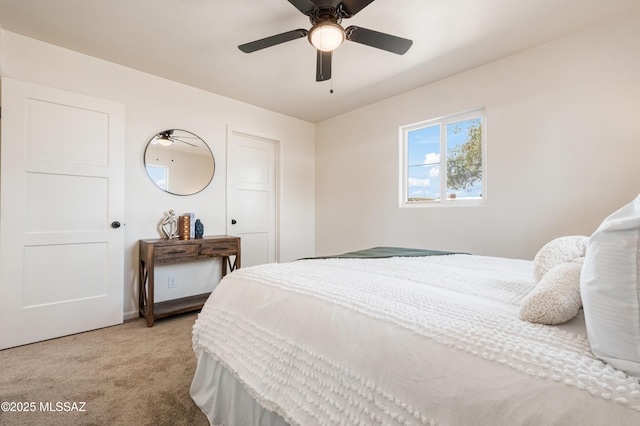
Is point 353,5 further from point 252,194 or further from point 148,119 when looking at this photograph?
point 252,194

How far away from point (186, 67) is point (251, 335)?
9.33 feet

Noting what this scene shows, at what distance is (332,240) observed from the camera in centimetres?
424

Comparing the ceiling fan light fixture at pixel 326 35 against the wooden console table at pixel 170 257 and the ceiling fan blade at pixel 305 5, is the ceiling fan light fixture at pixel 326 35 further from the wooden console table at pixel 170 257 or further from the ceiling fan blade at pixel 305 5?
the wooden console table at pixel 170 257

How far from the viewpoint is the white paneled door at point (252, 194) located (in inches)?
142

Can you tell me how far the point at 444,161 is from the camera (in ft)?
10.3

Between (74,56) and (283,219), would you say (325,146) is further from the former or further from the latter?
(74,56)

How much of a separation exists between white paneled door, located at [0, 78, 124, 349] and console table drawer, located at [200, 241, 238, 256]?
74cm

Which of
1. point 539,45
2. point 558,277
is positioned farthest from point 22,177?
point 539,45

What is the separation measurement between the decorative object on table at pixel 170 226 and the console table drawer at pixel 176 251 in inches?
11.9

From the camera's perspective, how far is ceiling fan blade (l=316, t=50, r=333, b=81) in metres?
2.00

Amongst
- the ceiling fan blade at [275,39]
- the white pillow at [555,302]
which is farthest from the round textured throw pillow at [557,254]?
the ceiling fan blade at [275,39]

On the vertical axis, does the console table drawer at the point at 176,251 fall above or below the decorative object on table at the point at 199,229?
below

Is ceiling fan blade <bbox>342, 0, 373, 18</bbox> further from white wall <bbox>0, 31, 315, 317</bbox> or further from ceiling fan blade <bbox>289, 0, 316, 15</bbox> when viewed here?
white wall <bbox>0, 31, 315, 317</bbox>

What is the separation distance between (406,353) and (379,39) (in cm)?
198
